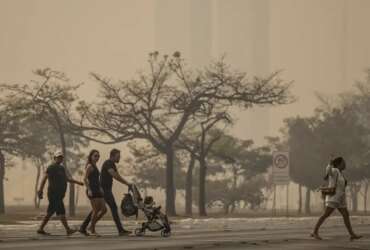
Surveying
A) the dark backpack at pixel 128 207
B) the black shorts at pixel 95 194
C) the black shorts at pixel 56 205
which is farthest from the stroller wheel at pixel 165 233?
the black shorts at pixel 56 205

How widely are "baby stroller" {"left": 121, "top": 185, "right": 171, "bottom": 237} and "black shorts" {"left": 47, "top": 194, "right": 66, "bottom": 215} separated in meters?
1.42

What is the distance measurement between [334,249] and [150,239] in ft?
15.5

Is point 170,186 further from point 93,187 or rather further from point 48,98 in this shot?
point 93,187

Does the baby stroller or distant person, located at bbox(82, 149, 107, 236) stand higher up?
distant person, located at bbox(82, 149, 107, 236)

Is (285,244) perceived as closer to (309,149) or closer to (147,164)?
(309,149)

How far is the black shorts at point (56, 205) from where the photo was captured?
20516 mm

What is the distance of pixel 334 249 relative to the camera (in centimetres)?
1641

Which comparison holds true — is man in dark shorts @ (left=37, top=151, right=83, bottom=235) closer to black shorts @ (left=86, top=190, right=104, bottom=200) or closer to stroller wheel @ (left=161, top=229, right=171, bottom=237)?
black shorts @ (left=86, top=190, right=104, bottom=200)

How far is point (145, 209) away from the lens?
67.0 ft

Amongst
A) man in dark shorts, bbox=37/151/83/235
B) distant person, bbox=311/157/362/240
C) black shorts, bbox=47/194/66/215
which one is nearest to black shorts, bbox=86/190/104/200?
man in dark shorts, bbox=37/151/83/235

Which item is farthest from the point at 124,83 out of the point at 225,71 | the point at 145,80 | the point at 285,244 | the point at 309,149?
the point at 285,244

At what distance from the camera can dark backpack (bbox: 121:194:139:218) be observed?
2008 centimetres

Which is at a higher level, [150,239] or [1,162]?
[1,162]

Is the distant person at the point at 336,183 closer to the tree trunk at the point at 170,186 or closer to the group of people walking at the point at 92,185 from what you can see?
the group of people walking at the point at 92,185
